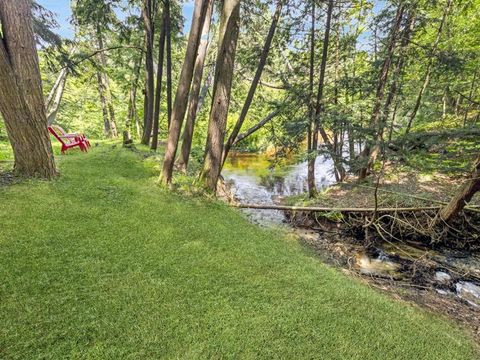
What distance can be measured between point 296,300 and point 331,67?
8135 millimetres

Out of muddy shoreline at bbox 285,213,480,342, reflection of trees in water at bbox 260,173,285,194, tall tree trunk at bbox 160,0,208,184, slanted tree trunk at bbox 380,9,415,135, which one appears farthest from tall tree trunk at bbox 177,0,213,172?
reflection of trees in water at bbox 260,173,285,194

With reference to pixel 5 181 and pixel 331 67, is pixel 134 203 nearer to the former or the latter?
pixel 5 181

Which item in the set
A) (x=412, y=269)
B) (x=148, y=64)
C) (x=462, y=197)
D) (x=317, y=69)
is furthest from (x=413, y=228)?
(x=148, y=64)

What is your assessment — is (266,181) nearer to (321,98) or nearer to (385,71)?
(321,98)

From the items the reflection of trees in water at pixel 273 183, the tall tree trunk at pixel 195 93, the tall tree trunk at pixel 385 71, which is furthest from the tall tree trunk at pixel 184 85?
the reflection of trees in water at pixel 273 183

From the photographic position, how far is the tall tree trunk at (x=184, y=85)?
14.0 ft

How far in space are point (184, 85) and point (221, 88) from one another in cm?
83

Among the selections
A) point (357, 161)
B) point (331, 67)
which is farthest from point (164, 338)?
point (331, 67)

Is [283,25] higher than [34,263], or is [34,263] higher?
[283,25]

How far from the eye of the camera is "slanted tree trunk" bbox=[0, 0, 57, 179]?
3395 millimetres

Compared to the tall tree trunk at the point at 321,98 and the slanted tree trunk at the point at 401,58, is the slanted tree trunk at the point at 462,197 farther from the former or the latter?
the slanted tree trunk at the point at 401,58

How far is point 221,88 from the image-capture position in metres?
5.21

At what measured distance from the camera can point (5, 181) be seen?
145 inches

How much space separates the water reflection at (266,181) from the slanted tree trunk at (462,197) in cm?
253
